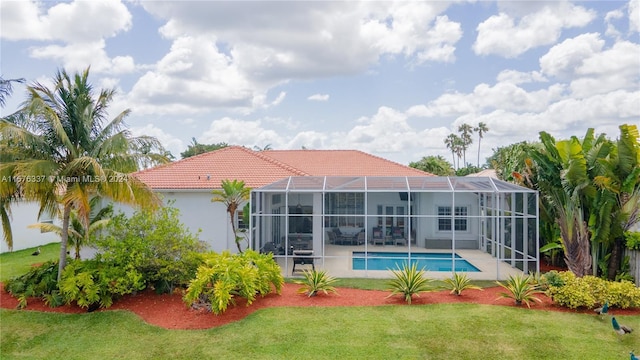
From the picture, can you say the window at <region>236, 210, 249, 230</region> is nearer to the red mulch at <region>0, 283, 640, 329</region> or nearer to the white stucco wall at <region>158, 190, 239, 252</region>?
the white stucco wall at <region>158, 190, 239, 252</region>

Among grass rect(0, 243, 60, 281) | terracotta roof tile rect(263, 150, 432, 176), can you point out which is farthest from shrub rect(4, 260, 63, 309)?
terracotta roof tile rect(263, 150, 432, 176)

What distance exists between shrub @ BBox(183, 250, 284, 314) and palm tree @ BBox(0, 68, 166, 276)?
3436mm

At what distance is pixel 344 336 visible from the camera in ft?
29.6

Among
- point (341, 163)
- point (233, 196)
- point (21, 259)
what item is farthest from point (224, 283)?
point (341, 163)

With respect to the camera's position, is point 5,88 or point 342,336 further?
point 5,88

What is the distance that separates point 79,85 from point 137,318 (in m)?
7.32

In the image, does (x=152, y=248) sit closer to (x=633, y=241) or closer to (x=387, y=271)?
(x=387, y=271)

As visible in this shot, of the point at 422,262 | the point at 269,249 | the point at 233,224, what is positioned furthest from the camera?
the point at 422,262

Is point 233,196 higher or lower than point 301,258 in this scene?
higher

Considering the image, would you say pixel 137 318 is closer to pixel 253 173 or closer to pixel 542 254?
pixel 253 173

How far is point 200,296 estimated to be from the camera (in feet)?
35.8

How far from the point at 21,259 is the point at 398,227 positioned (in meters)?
19.6

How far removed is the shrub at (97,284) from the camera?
11.0m

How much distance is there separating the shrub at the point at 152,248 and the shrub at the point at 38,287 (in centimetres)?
180
